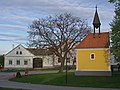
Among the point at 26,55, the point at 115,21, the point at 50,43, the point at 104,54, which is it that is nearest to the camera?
Answer: the point at 115,21

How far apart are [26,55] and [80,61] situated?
43.9 meters

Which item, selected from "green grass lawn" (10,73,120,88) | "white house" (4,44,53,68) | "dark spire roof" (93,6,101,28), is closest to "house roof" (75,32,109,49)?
"dark spire roof" (93,6,101,28)

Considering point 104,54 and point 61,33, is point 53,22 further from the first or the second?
point 104,54

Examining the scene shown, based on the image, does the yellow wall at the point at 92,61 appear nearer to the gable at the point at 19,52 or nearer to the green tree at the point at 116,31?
the green tree at the point at 116,31

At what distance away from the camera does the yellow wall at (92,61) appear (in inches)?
1615

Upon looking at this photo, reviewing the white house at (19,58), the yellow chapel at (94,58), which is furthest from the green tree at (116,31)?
the white house at (19,58)

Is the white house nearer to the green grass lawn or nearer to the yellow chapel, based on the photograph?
the yellow chapel

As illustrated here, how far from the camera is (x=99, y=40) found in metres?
43.1

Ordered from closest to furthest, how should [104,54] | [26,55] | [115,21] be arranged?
1. [115,21]
2. [104,54]
3. [26,55]

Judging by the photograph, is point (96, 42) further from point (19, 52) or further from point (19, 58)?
point (19, 52)

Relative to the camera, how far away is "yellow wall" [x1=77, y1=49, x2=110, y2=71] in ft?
135

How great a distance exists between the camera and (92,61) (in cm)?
4162

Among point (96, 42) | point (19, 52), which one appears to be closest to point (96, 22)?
point (96, 42)

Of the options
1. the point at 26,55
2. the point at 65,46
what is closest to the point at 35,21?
the point at 65,46
